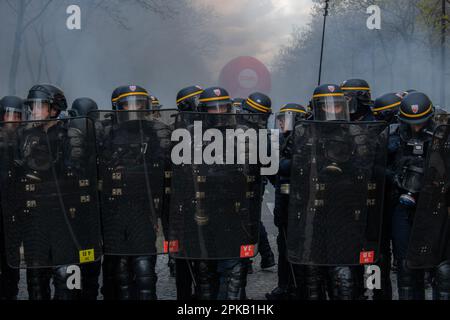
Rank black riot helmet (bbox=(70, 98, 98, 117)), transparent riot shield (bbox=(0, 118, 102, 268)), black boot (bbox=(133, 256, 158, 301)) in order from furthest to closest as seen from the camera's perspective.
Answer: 1. black riot helmet (bbox=(70, 98, 98, 117))
2. black boot (bbox=(133, 256, 158, 301))
3. transparent riot shield (bbox=(0, 118, 102, 268))

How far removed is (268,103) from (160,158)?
2681 millimetres

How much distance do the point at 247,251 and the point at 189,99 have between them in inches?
96.9

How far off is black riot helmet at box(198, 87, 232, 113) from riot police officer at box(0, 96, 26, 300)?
4.35ft

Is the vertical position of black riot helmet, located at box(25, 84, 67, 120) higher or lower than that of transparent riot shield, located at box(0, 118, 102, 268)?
Answer: higher

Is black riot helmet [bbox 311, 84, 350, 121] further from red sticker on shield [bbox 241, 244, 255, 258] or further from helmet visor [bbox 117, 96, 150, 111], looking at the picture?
helmet visor [bbox 117, 96, 150, 111]

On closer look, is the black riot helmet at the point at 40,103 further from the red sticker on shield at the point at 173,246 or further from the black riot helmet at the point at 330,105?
the black riot helmet at the point at 330,105

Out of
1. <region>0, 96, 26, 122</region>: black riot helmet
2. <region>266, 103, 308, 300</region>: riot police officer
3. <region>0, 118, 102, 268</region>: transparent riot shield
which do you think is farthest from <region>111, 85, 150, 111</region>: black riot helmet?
<region>266, 103, 308, 300</region>: riot police officer

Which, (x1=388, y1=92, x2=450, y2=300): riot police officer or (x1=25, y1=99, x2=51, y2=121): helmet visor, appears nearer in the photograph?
(x1=388, y1=92, x2=450, y2=300): riot police officer

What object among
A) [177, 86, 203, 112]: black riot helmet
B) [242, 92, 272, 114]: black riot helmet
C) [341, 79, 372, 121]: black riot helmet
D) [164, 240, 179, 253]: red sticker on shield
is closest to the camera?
[164, 240, 179, 253]: red sticker on shield

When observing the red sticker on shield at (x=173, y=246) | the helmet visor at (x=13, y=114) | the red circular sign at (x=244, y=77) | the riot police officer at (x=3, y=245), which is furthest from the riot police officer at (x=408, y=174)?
the red circular sign at (x=244, y=77)

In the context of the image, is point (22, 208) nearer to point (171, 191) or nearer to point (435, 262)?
point (171, 191)

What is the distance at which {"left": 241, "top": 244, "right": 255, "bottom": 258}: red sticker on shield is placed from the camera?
4867 millimetres
